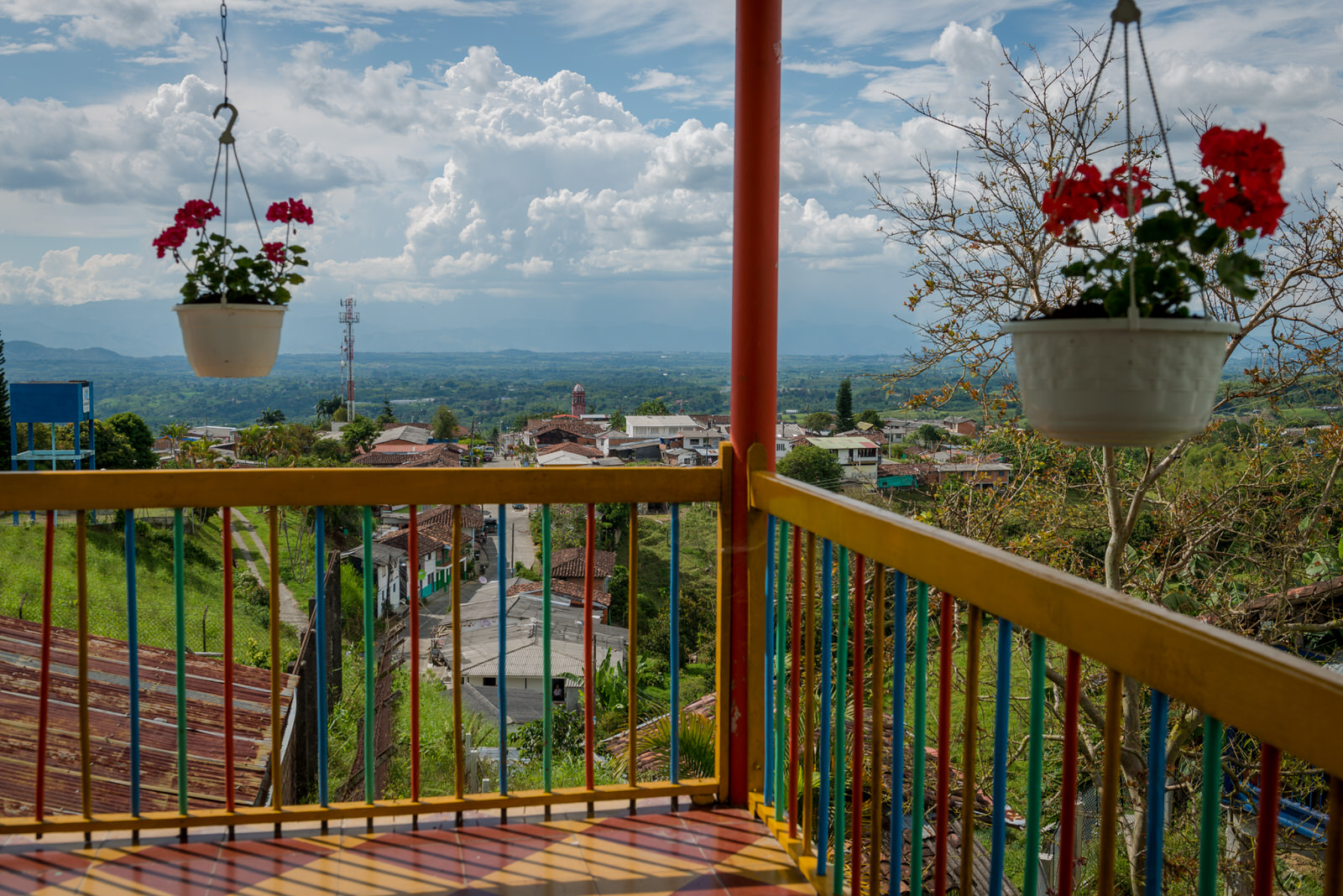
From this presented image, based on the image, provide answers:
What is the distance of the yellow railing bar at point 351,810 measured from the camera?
6.94ft

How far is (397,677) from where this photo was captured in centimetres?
1267

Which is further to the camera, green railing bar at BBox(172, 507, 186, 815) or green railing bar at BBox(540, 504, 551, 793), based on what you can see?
green railing bar at BBox(540, 504, 551, 793)

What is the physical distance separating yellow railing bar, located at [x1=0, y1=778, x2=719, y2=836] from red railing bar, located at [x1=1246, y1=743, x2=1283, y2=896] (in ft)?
5.63

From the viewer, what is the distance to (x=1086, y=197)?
1.24m

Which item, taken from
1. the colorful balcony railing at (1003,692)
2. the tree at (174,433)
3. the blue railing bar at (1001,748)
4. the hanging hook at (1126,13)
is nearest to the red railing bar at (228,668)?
the colorful balcony railing at (1003,692)

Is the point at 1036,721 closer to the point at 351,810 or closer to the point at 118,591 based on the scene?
the point at 351,810

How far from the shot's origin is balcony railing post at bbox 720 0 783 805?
2193mm

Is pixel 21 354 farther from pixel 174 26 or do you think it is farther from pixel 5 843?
pixel 5 843

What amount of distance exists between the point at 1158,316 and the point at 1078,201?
23cm

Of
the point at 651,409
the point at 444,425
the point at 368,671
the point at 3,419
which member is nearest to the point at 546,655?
the point at 368,671

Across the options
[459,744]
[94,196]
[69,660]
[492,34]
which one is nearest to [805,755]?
[459,744]

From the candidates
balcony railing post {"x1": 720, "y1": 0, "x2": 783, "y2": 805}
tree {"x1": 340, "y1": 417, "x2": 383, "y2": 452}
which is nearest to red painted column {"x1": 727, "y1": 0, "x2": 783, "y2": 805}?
balcony railing post {"x1": 720, "y1": 0, "x2": 783, "y2": 805}

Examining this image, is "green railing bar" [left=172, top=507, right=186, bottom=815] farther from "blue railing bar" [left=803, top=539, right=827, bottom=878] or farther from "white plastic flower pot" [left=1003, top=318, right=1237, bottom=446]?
"white plastic flower pot" [left=1003, top=318, right=1237, bottom=446]

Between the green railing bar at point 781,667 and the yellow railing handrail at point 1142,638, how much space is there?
46 cm
